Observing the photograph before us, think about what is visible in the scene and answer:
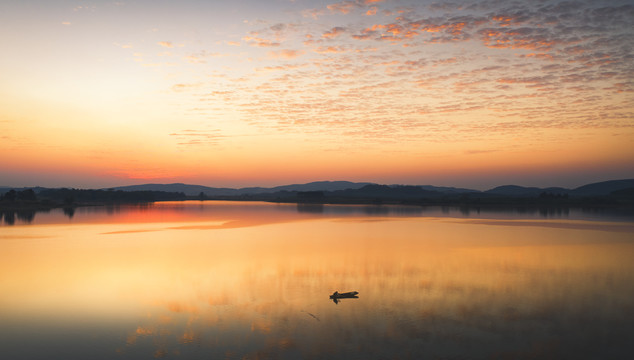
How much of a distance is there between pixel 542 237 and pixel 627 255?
690 centimetres

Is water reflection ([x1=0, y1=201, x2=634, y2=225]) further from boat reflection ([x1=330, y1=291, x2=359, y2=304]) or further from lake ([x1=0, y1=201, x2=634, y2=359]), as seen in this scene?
boat reflection ([x1=330, y1=291, x2=359, y2=304])

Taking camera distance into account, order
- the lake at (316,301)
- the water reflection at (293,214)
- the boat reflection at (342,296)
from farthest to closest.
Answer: the water reflection at (293,214) < the boat reflection at (342,296) < the lake at (316,301)

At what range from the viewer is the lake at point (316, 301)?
8.48 metres

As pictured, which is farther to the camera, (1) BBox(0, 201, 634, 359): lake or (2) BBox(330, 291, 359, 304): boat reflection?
(2) BBox(330, 291, 359, 304): boat reflection

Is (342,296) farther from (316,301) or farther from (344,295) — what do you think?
(316,301)

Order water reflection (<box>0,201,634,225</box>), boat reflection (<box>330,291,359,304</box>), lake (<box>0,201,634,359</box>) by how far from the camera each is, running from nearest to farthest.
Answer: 1. lake (<box>0,201,634,359</box>)
2. boat reflection (<box>330,291,359,304</box>)
3. water reflection (<box>0,201,634,225</box>)

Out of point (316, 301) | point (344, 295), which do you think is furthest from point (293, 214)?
point (316, 301)

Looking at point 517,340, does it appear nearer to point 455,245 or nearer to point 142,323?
point 142,323

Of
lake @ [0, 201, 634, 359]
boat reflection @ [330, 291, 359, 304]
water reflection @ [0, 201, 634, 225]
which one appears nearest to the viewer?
lake @ [0, 201, 634, 359]

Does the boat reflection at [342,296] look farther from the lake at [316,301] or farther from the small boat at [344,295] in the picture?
the lake at [316,301]

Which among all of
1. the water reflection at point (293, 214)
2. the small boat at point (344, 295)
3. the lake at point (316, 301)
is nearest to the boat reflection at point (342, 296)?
the small boat at point (344, 295)

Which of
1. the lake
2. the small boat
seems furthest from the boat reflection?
the lake

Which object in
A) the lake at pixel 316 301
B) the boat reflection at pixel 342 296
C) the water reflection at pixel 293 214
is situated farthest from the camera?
the water reflection at pixel 293 214

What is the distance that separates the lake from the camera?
27.8 feet
